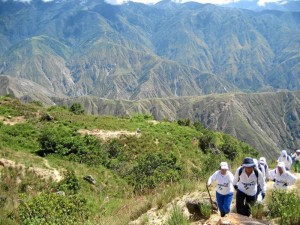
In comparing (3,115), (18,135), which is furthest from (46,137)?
(3,115)

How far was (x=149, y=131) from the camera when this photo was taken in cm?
4888

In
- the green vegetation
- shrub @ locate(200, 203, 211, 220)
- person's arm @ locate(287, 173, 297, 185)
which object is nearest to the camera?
shrub @ locate(200, 203, 211, 220)

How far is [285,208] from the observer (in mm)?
9008

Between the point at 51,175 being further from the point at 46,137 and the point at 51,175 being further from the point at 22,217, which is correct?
the point at 22,217

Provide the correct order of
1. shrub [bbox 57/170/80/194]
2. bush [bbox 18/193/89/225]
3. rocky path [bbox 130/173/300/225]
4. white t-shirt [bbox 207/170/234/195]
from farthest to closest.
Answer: shrub [bbox 57/170/80/194] < white t-shirt [bbox 207/170/234/195] < bush [bbox 18/193/89/225] < rocky path [bbox 130/173/300/225]

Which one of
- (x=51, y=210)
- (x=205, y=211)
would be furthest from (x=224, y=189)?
(x=51, y=210)

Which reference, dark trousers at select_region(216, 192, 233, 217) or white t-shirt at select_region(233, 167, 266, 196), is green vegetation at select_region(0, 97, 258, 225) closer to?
dark trousers at select_region(216, 192, 233, 217)

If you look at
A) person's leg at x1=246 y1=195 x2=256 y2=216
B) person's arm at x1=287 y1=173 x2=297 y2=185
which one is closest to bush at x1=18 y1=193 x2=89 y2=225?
person's leg at x1=246 y1=195 x2=256 y2=216

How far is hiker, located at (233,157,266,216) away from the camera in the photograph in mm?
11086

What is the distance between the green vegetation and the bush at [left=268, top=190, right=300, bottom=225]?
3972 mm

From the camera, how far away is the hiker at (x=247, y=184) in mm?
11086

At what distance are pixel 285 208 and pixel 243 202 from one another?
7.51ft

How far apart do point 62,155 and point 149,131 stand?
629 inches

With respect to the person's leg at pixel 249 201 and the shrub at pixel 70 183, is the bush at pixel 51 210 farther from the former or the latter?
A: the shrub at pixel 70 183
